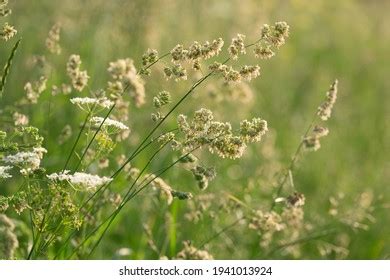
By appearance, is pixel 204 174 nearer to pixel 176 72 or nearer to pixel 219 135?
pixel 219 135

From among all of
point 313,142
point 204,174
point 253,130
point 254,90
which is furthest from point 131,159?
point 254,90

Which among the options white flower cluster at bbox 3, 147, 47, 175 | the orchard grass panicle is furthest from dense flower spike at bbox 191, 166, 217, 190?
white flower cluster at bbox 3, 147, 47, 175

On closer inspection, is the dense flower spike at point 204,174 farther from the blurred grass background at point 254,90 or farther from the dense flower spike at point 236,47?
the blurred grass background at point 254,90

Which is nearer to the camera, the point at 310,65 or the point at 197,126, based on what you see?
the point at 197,126

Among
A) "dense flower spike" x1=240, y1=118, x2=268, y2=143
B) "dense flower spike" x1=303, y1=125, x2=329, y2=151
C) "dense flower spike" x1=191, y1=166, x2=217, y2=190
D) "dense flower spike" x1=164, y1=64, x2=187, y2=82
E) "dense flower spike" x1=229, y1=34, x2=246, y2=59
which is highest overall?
"dense flower spike" x1=303, y1=125, x2=329, y2=151

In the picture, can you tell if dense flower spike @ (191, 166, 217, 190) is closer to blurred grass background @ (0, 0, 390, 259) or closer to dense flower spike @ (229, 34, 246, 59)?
dense flower spike @ (229, 34, 246, 59)

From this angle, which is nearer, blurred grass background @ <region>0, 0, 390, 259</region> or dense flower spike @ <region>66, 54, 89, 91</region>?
dense flower spike @ <region>66, 54, 89, 91</region>
